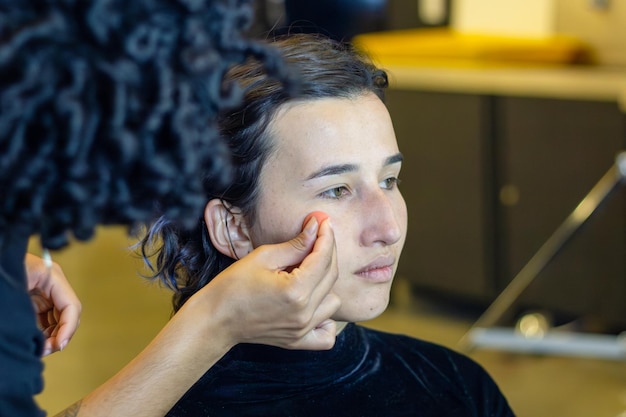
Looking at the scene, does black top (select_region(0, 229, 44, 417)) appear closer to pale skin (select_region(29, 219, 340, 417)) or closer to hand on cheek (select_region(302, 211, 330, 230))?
pale skin (select_region(29, 219, 340, 417))

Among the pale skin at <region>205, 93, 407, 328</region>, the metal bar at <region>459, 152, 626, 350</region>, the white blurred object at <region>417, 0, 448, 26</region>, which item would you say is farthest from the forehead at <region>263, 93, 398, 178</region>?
the white blurred object at <region>417, 0, 448, 26</region>

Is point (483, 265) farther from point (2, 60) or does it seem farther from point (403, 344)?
point (2, 60)

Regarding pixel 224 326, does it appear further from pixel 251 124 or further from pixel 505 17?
pixel 505 17

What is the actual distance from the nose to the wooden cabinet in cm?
207

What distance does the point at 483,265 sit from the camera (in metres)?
3.82

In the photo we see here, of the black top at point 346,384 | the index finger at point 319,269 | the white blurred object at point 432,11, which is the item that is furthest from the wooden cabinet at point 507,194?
the index finger at point 319,269

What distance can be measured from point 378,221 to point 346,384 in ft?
0.92

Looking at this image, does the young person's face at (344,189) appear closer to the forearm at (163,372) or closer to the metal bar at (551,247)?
the forearm at (163,372)

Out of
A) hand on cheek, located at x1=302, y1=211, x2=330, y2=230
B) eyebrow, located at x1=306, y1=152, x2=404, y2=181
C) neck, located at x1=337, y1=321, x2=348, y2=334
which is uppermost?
eyebrow, located at x1=306, y1=152, x2=404, y2=181

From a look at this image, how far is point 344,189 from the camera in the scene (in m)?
1.51

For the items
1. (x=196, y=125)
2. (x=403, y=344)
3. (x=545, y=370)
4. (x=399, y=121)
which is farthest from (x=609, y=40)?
(x=196, y=125)

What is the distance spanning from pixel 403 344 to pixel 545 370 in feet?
5.84

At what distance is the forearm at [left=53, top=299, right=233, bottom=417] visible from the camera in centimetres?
118

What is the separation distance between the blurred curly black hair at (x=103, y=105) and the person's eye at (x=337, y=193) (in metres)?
0.58
